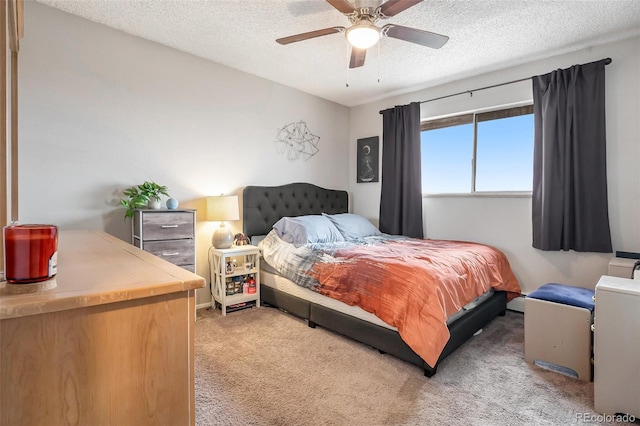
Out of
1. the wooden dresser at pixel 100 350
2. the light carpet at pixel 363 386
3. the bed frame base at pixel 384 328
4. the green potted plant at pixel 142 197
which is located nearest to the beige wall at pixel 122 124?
the green potted plant at pixel 142 197

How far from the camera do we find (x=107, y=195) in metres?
2.69

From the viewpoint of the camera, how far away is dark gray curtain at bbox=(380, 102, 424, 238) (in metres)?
3.88

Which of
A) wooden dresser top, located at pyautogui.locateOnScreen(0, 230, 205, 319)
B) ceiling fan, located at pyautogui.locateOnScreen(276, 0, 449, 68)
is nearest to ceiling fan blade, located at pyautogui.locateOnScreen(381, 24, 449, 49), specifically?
ceiling fan, located at pyautogui.locateOnScreen(276, 0, 449, 68)

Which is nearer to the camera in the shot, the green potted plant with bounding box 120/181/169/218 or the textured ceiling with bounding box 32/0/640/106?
the textured ceiling with bounding box 32/0/640/106

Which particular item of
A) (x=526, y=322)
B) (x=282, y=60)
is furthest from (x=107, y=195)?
(x=526, y=322)

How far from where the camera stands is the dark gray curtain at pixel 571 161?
2715 mm

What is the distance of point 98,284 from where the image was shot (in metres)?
0.72

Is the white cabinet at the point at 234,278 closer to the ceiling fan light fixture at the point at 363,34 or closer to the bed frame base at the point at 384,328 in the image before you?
the bed frame base at the point at 384,328

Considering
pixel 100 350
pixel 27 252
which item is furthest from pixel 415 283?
pixel 27 252

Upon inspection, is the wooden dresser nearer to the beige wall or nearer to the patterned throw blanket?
the patterned throw blanket

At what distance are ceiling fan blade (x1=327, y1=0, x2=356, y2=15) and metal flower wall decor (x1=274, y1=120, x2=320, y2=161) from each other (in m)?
2.04

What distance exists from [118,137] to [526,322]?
3525mm

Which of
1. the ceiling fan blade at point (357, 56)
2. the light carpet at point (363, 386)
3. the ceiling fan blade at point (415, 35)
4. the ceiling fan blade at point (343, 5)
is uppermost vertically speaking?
the ceiling fan blade at point (343, 5)

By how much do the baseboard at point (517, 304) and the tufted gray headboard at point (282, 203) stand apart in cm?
230
